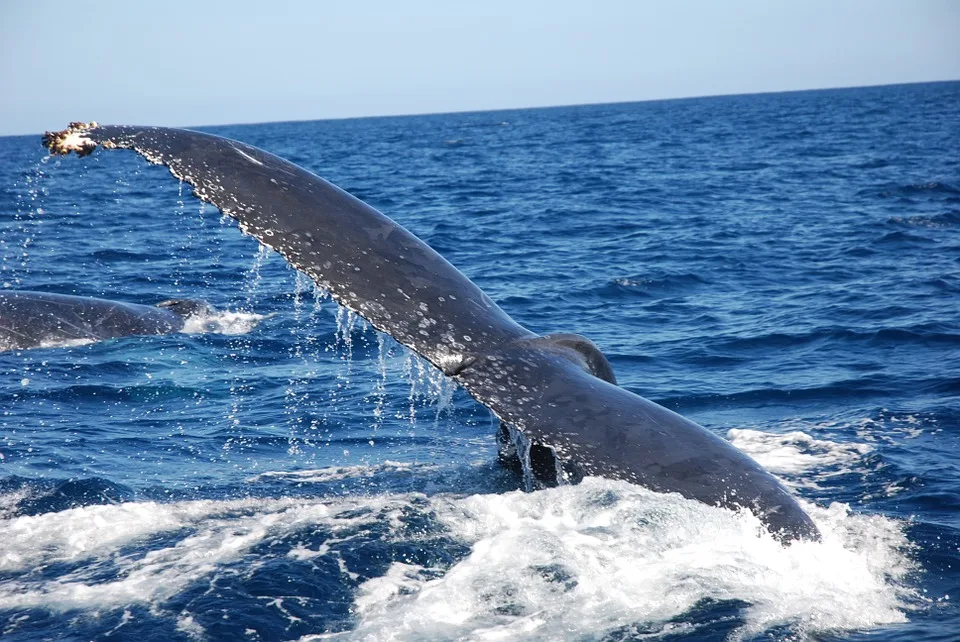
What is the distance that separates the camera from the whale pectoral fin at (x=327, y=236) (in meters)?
4.04

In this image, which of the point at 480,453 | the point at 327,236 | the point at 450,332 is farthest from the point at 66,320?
the point at 450,332

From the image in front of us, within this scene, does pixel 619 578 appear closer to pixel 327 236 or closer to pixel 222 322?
pixel 327 236

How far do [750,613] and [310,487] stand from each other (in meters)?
2.97

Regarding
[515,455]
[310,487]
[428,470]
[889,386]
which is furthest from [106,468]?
[889,386]

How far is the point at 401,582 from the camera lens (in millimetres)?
4863

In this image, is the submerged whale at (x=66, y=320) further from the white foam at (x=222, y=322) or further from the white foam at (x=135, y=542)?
the white foam at (x=135, y=542)

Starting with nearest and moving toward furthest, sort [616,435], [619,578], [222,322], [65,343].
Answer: [616,435], [619,578], [65,343], [222,322]

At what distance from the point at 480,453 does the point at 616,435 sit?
10.9ft

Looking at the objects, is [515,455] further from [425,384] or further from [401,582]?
[425,384]

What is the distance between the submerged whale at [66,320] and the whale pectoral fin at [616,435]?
7.95 m

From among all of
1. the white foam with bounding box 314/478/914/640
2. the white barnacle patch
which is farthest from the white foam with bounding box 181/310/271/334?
the white barnacle patch

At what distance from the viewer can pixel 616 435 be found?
400 cm

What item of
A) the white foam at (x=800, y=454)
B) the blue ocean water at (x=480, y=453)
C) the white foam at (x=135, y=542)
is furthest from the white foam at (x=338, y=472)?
the white foam at (x=800, y=454)

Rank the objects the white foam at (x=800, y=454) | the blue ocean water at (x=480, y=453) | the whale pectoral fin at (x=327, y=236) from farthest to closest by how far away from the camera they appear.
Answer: the white foam at (x=800, y=454) < the blue ocean water at (x=480, y=453) < the whale pectoral fin at (x=327, y=236)
